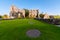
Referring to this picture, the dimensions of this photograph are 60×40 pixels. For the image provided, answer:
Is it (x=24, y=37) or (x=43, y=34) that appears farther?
(x=43, y=34)

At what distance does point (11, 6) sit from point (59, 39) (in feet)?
86.0

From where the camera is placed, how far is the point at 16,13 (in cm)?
3297

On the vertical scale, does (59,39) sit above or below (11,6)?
below

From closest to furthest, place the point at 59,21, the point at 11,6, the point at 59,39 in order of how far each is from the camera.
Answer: the point at 59,39 → the point at 59,21 → the point at 11,6

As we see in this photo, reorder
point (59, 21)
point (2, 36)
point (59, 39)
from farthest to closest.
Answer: point (59, 21) < point (2, 36) < point (59, 39)

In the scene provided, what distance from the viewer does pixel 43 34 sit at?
9.06 metres

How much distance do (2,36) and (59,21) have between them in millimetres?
13435

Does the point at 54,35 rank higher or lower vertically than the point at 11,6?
lower

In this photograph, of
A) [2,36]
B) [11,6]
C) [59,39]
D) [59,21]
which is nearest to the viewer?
[59,39]

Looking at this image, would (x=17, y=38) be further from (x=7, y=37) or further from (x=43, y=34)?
(x=43, y=34)

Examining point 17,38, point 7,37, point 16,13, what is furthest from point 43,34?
Result: point 16,13

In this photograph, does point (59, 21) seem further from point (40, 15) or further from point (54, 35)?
point (40, 15)

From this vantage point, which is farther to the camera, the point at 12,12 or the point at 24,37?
the point at 12,12

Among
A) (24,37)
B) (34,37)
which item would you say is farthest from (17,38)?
(34,37)
